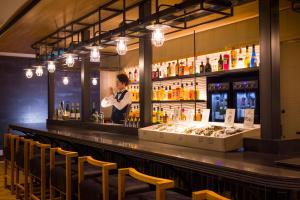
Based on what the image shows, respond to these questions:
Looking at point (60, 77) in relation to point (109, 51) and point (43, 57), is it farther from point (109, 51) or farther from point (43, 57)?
point (43, 57)

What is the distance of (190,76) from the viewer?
5703 mm

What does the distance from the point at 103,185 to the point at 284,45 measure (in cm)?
345

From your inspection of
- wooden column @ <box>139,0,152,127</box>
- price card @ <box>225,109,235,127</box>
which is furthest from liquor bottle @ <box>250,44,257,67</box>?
price card @ <box>225,109,235,127</box>

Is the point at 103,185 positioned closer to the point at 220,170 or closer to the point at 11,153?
the point at 220,170

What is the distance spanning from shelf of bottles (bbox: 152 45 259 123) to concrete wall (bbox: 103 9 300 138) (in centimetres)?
16

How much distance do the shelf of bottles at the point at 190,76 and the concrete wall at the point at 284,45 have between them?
0.16 meters

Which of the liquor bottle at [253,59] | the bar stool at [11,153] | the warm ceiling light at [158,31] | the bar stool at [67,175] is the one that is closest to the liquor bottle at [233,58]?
the liquor bottle at [253,59]

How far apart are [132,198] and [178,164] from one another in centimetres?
38

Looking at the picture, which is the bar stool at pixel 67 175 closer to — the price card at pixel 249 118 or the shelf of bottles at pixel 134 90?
the price card at pixel 249 118

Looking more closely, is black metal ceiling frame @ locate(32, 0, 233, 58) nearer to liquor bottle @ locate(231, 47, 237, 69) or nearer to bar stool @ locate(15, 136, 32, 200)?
liquor bottle @ locate(231, 47, 237, 69)

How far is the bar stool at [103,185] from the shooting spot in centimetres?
235

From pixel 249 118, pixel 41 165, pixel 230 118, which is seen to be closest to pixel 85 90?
pixel 41 165

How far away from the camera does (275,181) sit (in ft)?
5.57

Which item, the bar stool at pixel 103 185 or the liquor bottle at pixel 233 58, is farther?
the liquor bottle at pixel 233 58
